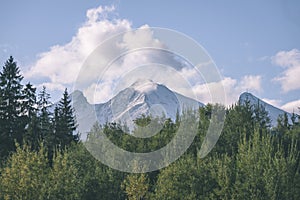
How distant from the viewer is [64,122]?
53406 millimetres

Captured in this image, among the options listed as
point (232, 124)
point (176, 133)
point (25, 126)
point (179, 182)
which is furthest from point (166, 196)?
point (25, 126)

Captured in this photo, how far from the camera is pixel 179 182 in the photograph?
92.9ft

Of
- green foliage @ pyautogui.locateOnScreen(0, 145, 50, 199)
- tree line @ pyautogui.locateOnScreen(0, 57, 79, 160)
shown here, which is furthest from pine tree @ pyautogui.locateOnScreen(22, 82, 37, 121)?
green foliage @ pyautogui.locateOnScreen(0, 145, 50, 199)

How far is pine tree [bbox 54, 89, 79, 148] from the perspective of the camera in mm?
52125

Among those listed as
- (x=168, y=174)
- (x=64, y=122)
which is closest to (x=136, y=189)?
(x=168, y=174)

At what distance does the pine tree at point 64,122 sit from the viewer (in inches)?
2052

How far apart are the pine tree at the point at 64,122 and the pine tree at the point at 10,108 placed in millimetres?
4313

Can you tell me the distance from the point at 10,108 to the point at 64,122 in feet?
21.3

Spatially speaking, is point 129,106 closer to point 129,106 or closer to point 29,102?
point 129,106

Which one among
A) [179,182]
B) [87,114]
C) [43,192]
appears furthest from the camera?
[87,114]

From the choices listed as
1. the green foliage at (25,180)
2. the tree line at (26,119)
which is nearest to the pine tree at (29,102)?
the tree line at (26,119)

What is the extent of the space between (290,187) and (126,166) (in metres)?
13.7

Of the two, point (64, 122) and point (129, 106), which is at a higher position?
point (64, 122)

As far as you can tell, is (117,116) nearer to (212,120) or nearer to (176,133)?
(176,133)
